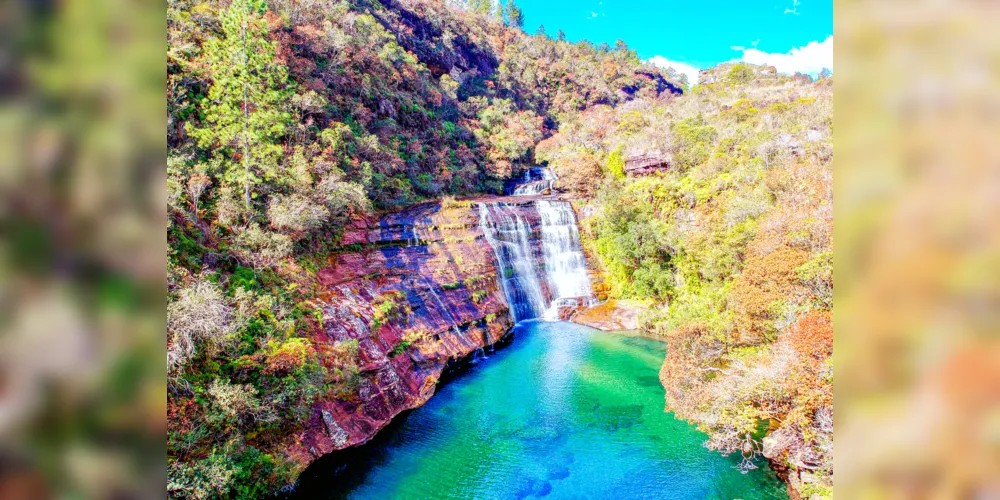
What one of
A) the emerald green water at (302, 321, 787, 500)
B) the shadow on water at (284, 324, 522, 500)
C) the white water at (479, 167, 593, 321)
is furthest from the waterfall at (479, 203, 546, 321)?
the shadow on water at (284, 324, 522, 500)

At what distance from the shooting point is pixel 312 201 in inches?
545

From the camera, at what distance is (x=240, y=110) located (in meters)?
13.3

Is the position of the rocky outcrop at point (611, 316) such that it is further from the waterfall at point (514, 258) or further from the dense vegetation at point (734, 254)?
the waterfall at point (514, 258)

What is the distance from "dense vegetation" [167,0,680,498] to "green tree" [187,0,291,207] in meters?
0.04

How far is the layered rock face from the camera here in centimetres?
1119

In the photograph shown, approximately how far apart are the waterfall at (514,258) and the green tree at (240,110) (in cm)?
1013

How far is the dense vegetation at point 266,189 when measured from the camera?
26.0ft

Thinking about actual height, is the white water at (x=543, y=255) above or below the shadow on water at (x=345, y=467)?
above

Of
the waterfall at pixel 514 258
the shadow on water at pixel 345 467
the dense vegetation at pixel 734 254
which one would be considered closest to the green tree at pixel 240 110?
the shadow on water at pixel 345 467
